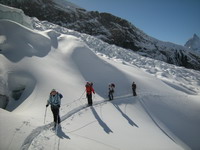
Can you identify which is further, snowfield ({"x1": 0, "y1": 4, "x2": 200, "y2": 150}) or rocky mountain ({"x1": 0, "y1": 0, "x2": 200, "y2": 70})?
rocky mountain ({"x1": 0, "y1": 0, "x2": 200, "y2": 70})

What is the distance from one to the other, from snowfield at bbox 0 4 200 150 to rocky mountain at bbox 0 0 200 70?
5665cm

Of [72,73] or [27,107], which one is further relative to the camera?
[72,73]

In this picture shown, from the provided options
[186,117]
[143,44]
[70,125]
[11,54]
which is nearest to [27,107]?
[70,125]

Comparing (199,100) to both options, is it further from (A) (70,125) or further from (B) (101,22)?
(B) (101,22)

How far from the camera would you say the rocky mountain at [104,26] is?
73188 millimetres

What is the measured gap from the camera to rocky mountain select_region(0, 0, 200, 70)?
73.2m

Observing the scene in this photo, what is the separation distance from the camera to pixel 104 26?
8381cm

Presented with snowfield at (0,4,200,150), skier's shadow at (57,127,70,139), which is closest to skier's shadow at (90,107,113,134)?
snowfield at (0,4,200,150)

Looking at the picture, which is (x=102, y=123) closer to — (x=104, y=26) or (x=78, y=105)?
(x=78, y=105)

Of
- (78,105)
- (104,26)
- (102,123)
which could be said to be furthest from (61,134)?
(104,26)

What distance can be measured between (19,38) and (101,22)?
239 ft

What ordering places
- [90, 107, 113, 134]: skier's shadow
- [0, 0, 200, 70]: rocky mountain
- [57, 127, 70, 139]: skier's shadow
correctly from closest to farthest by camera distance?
[57, 127, 70, 139]: skier's shadow → [90, 107, 113, 134]: skier's shadow → [0, 0, 200, 70]: rocky mountain

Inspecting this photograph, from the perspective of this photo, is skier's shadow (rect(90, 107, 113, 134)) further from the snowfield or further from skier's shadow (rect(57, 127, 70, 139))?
skier's shadow (rect(57, 127, 70, 139))

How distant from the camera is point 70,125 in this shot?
28.2ft
